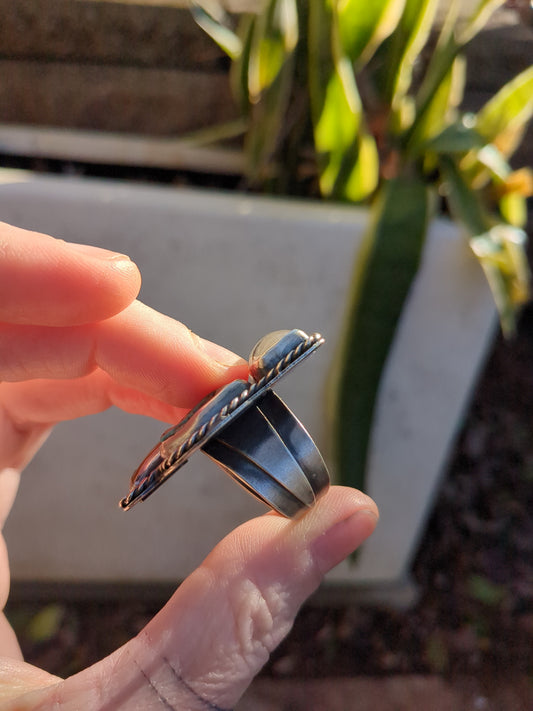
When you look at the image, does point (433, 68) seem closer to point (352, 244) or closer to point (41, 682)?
point (352, 244)

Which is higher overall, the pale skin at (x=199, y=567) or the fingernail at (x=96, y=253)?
the fingernail at (x=96, y=253)

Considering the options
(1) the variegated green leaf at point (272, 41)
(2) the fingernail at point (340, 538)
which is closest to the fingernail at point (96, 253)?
(2) the fingernail at point (340, 538)

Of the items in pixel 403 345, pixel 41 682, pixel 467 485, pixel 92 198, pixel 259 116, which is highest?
pixel 259 116

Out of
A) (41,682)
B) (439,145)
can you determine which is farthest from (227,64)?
(41,682)

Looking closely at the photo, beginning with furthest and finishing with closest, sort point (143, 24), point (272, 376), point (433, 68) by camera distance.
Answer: point (143, 24) → point (433, 68) → point (272, 376)

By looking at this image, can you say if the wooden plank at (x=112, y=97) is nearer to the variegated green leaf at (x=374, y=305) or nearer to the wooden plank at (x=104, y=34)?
the wooden plank at (x=104, y=34)

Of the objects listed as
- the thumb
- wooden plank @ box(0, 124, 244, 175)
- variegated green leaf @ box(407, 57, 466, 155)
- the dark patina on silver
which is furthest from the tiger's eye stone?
wooden plank @ box(0, 124, 244, 175)

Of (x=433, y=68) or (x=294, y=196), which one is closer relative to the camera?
(x=433, y=68)
